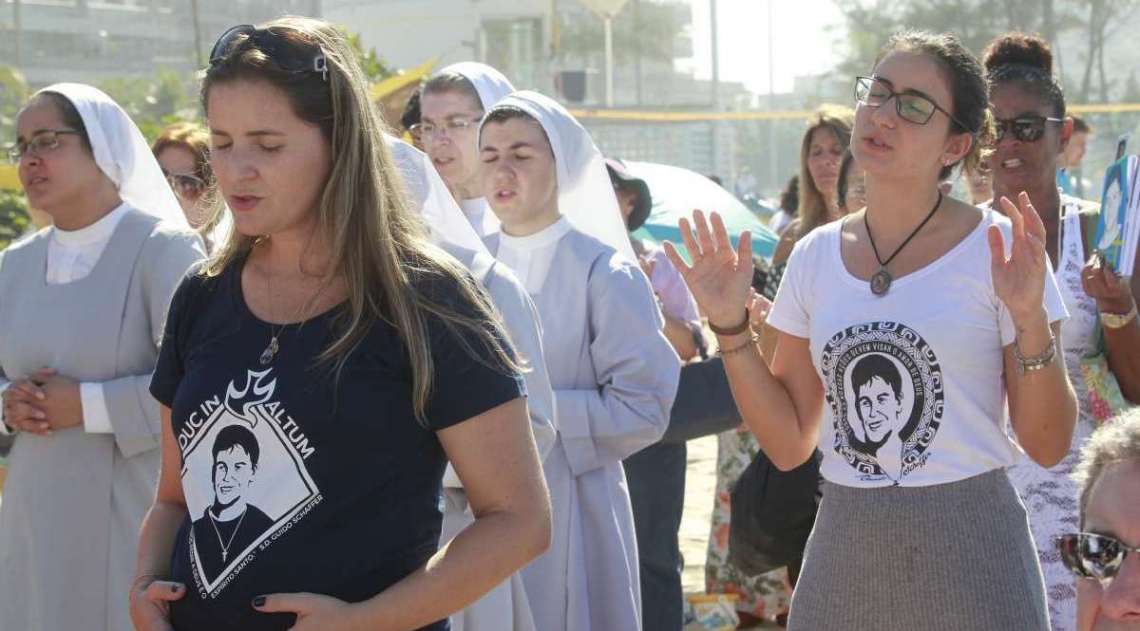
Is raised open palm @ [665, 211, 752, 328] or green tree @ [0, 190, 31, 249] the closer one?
raised open palm @ [665, 211, 752, 328]

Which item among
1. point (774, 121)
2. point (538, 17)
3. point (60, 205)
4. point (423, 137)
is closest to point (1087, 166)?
point (774, 121)

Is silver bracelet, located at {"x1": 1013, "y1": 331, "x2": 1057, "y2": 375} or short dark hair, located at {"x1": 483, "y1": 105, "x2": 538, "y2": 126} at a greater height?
short dark hair, located at {"x1": 483, "y1": 105, "x2": 538, "y2": 126}

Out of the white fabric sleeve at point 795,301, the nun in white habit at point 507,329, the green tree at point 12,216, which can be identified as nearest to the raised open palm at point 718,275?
the white fabric sleeve at point 795,301

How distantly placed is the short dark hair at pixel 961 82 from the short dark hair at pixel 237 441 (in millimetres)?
1847

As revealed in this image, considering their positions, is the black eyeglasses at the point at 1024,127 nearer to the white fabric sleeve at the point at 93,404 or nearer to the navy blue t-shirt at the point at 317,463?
the navy blue t-shirt at the point at 317,463

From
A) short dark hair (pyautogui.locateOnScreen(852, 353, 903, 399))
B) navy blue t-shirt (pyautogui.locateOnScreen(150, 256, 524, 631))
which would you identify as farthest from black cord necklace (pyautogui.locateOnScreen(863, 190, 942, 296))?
navy blue t-shirt (pyautogui.locateOnScreen(150, 256, 524, 631))

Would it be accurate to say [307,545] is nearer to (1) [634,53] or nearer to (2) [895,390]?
(2) [895,390]

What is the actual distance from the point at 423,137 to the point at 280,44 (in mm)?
3189

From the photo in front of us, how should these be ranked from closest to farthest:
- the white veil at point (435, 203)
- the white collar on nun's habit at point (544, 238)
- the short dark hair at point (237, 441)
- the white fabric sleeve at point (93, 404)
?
1. the short dark hair at point (237, 441)
2. the white veil at point (435, 203)
3. the white fabric sleeve at point (93, 404)
4. the white collar on nun's habit at point (544, 238)

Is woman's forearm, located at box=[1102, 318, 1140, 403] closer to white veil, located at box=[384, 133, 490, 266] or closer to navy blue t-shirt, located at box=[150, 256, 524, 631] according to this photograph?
white veil, located at box=[384, 133, 490, 266]

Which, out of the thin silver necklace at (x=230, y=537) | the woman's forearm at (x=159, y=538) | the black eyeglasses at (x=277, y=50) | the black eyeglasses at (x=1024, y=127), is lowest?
the woman's forearm at (x=159, y=538)

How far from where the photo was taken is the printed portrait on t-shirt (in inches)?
99.1

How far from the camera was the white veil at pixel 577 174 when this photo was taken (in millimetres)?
4875

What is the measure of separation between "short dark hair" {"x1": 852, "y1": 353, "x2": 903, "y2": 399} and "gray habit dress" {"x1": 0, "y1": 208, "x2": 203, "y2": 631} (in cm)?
200
